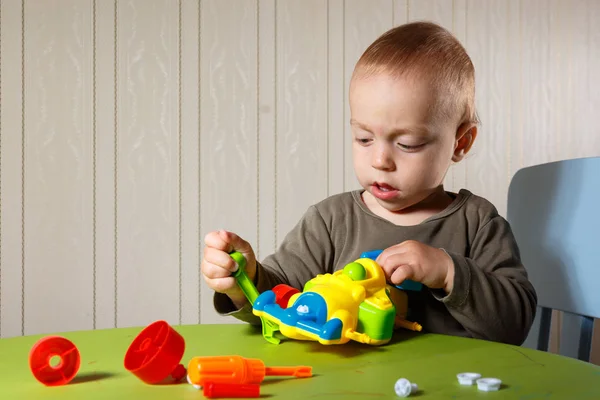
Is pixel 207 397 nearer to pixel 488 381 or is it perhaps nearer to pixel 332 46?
pixel 488 381

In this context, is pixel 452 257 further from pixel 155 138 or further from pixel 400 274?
pixel 155 138

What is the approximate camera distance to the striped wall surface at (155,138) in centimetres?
191

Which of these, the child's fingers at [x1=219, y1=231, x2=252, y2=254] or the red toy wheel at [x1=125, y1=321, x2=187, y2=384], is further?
the child's fingers at [x1=219, y1=231, x2=252, y2=254]

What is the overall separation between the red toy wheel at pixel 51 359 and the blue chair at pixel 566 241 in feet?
2.35

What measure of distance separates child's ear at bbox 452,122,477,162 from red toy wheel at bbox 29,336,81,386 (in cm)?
59

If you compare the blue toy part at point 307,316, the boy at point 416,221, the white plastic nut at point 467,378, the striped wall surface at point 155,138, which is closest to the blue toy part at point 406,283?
the boy at point 416,221

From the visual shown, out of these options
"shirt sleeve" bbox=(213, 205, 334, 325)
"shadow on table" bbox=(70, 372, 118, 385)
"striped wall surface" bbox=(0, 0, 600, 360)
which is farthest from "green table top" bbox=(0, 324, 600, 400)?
"striped wall surface" bbox=(0, 0, 600, 360)

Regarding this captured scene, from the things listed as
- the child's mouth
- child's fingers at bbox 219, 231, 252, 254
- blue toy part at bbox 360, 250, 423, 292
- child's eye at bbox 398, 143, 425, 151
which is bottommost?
blue toy part at bbox 360, 250, 423, 292

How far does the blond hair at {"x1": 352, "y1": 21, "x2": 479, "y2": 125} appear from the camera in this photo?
0.89 m

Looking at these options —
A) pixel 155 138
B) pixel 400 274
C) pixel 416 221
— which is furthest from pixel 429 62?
pixel 155 138

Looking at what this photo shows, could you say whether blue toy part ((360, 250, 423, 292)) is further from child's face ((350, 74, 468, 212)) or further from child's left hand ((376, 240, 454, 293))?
child's face ((350, 74, 468, 212))

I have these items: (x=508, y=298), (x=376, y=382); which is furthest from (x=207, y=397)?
(x=508, y=298)

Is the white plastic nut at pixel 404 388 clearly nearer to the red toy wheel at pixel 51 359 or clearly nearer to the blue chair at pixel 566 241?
the red toy wheel at pixel 51 359

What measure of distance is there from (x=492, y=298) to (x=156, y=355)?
42cm
